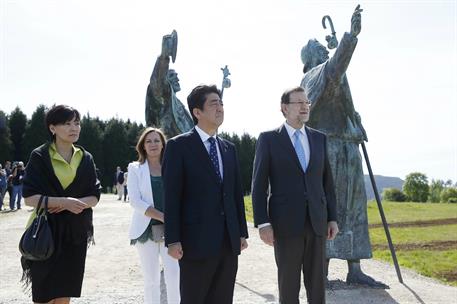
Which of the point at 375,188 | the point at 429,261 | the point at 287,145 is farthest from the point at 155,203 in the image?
the point at 429,261

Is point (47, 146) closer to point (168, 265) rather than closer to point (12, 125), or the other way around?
point (168, 265)

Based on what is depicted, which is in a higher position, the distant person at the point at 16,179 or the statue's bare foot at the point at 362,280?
the distant person at the point at 16,179

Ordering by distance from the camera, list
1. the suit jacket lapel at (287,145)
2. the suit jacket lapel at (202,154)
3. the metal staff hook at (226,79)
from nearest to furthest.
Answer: the suit jacket lapel at (202,154) → the suit jacket lapel at (287,145) → the metal staff hook at (226,79)

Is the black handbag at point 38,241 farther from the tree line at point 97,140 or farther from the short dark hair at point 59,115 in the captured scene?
the tree line at point 97,140

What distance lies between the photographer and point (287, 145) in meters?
4.07

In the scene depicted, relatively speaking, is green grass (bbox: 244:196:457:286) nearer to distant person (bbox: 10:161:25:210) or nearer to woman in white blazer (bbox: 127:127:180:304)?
woman in white blazer (bbox: 127:127:180:304)

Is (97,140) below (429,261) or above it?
above

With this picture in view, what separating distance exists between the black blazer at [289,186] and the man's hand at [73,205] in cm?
131

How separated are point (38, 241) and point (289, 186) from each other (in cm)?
186

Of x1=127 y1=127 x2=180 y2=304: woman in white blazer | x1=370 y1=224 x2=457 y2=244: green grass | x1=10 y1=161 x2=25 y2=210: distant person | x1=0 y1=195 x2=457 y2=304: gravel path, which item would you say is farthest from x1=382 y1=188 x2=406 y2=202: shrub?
x1=127 y1=127 x2=180 y2=304: woman in white blazer

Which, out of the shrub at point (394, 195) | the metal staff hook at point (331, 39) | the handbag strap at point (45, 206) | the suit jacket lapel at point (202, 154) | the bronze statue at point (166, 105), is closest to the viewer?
the suit jacket lapel at point (202, 154)

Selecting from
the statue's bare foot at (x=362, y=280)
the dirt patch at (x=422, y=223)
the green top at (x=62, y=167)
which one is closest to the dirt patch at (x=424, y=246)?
the dirt patch at (x=422, y=223)

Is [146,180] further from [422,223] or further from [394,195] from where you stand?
[394,195]

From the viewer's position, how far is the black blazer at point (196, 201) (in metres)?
3.29
